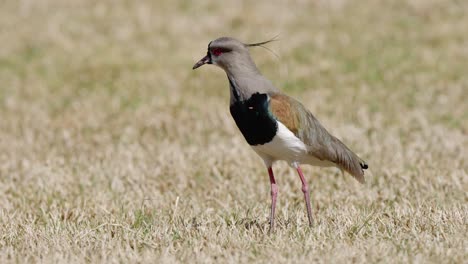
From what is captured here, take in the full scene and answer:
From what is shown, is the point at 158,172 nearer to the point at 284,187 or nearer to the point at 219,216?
the point at 284,187

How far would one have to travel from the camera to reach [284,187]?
24.0 feet

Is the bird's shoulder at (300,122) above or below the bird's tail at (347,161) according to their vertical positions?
above

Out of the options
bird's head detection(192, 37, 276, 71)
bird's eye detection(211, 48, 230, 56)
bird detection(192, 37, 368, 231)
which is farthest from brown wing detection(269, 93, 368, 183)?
bird's eye detection(211, 48, 230, 56)

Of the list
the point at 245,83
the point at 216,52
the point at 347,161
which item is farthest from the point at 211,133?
the point at 245,83

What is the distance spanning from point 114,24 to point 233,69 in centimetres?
891

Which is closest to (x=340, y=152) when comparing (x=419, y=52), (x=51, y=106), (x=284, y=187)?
(x=284, y=187)

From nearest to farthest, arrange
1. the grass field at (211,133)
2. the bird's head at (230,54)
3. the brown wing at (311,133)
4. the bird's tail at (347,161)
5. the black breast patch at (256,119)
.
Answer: the grass field at (211,133), the black breast patch at (256,119), the brown wing at (311,133), the bird's head at (230,54), the bird's tail at (347,161)

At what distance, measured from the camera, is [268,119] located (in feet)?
17.7

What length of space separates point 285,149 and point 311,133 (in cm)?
26

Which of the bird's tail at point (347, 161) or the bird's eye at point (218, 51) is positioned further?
the bird's tail at point (347, 161)

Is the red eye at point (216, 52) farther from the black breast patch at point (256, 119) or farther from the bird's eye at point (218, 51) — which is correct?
the black breast patch at point (256, 119)

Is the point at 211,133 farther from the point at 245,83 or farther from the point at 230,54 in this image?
the point at 245,83

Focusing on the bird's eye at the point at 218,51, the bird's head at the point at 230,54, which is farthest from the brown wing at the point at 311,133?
A: the bird's eye at the point at 218,51

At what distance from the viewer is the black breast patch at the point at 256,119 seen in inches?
213
